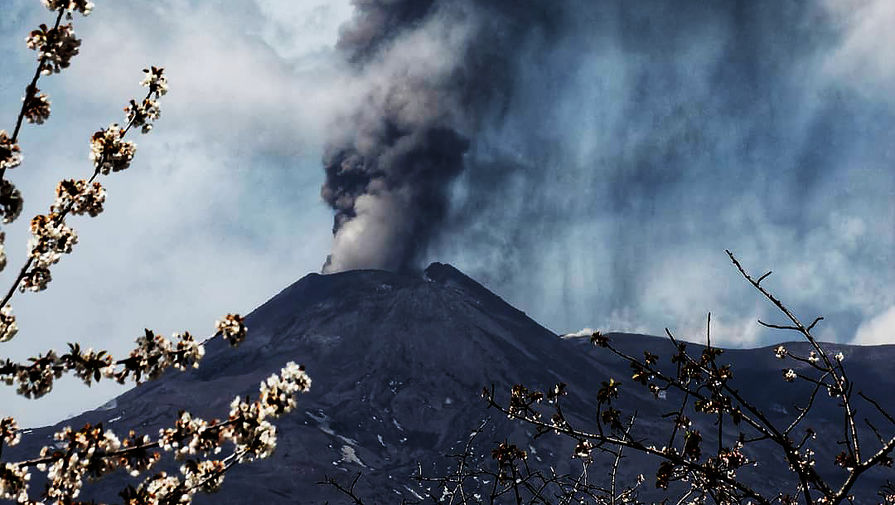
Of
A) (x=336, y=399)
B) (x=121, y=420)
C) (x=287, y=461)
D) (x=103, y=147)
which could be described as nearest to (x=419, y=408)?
(x=336, y=399)

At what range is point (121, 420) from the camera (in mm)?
94062

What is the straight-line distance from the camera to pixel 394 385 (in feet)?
383

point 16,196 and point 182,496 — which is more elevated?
point 16,196

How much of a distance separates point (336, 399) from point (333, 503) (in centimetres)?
3545

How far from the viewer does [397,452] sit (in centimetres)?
9656

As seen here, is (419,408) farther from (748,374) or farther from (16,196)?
(16,196)

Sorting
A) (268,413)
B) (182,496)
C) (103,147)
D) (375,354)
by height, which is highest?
(375,354)

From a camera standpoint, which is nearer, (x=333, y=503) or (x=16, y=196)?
(x=16, y=196)

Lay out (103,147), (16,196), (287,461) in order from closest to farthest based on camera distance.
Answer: (16,196), (103,147), (287,461)

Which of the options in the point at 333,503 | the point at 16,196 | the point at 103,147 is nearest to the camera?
the point at 16,196

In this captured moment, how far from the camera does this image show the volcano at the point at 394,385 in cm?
8750

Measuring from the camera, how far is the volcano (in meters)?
87.5

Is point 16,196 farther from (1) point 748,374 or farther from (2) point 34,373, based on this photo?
(1) point 748,374

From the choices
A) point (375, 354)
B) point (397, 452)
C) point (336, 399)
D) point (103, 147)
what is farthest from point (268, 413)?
point (375, 354)
